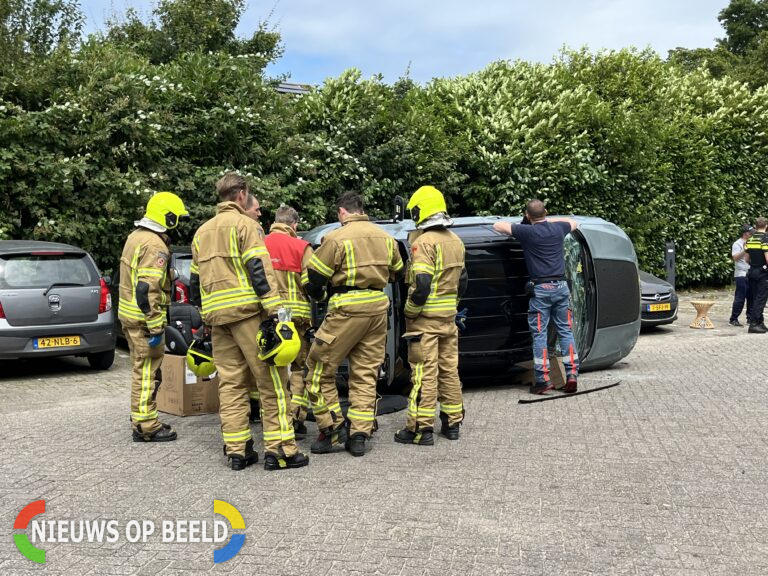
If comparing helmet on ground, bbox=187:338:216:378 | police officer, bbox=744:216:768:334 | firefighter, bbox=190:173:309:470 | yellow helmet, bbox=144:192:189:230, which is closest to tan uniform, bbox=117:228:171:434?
yellow helmet, bbox=144:192:189:230

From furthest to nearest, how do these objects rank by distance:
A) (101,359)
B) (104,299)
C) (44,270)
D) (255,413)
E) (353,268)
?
(101,359) < (104,299) < (44,270) < (255,413) < (353,268)

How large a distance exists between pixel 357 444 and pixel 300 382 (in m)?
1.05

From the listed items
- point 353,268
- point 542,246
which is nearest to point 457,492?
point 353,268

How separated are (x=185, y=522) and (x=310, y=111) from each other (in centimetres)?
Answer: 1070

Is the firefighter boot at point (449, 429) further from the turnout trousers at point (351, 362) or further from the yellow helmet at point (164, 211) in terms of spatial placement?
the yellow helmet at point (164, 211)

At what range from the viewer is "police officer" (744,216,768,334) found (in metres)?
13.8

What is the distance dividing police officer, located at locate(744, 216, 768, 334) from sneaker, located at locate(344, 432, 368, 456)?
32.9 feet

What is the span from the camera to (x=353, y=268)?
236 inches

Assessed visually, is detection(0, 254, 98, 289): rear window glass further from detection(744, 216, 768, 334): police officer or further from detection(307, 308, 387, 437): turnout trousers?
detection(744, 216, 768, 334): police officer

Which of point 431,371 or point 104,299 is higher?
point 104,299

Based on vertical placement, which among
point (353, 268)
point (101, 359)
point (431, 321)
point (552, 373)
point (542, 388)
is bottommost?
point (101, 359)

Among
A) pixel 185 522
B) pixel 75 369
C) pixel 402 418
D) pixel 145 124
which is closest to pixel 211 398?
pixel 402 418

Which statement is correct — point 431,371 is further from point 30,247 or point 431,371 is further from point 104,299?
point 30,247

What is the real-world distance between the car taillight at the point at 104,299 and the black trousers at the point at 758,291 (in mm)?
10383
